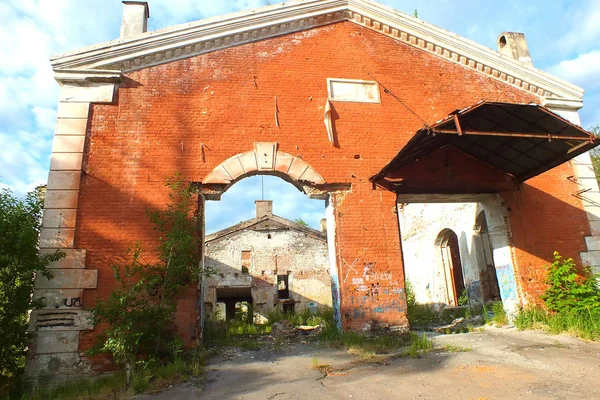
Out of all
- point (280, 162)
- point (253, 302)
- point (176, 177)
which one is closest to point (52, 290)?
point (176, 177)

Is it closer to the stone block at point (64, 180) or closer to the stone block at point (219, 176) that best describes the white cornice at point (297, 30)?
the stone block at point (64, 180)

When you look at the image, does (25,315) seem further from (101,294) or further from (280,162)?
(280,162)

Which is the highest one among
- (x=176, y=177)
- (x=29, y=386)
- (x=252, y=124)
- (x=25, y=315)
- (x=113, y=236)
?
(x=252, y=124)

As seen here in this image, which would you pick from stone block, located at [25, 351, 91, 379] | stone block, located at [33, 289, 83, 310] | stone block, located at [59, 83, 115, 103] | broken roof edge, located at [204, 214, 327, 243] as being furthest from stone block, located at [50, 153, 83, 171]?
broken roof edge, located at [204, 214, 327, 243]

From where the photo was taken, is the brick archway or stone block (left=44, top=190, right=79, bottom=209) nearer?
stone block (left=44, top=190, right=79, bottom=209)

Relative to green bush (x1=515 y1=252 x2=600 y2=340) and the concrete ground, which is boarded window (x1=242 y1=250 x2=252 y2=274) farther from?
green bush (x1=515 y1=252 x2=600 y2=340)

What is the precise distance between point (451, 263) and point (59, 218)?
14.1 metres

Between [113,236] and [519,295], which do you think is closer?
[113,236]

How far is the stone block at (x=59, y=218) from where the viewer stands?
7496mm

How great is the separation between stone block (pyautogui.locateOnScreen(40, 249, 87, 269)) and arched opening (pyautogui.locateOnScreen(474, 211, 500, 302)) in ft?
40.8

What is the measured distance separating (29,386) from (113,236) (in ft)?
9.00

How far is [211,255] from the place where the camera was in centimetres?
2288

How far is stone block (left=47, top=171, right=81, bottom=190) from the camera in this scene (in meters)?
7.77

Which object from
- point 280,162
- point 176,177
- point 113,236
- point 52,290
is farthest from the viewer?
point 280,162
